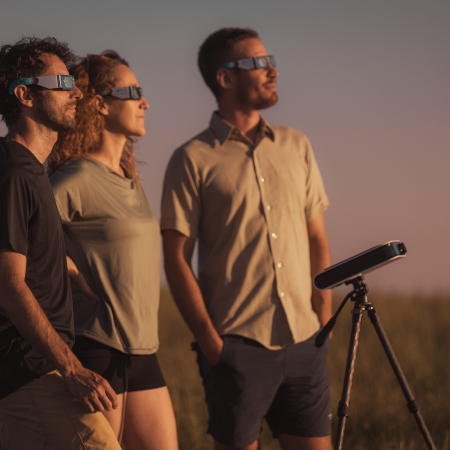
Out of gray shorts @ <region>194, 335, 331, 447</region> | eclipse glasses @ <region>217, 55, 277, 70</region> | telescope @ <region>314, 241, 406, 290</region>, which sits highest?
eclipse glasses @ <region>217, 55, 277, 70</region>

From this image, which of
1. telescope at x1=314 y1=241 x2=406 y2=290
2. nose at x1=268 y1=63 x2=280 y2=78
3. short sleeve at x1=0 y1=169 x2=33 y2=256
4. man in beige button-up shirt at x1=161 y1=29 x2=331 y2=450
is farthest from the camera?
nose at x1=268 y1=63 x2=280 y2=78

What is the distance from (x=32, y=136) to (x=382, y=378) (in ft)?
22.8

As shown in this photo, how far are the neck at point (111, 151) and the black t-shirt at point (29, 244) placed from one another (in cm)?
84

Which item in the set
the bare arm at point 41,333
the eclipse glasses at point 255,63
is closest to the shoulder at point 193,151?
the eclipse glasses at point 255,63

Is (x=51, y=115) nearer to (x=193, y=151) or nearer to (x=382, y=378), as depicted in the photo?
(x=193, y=151)

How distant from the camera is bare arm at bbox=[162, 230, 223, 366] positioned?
2852mm

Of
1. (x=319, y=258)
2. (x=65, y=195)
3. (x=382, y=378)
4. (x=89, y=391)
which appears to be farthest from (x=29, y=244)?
(x=382, y=378)

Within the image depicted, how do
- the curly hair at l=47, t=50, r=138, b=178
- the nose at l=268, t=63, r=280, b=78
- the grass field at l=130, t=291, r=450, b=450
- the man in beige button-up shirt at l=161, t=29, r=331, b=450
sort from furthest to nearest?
the grass field at l=130, t=291, r=450, b=450 < the nose at l=268, t=63, r=280, b=78 < the man in beige button-up shirt at l=161, t=29, r=331, b=450 < the curly hair at l=47, t=50, r=138, b=178

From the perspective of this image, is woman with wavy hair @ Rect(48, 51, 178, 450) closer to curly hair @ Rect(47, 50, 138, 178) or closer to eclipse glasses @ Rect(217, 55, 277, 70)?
curly hair @ Rect(47, 50, 138, 178)

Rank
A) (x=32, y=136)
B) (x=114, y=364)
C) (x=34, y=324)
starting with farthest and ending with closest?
(x=114, y=364) < (x=32, y=136) < (x=34, y=324)

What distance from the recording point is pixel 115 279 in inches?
102

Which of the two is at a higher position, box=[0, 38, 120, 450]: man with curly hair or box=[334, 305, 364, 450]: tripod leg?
box=[0, 38, 120, 450]: man with curly hair

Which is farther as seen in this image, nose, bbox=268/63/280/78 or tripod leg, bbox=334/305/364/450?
nose, bbox=268/63/280/78

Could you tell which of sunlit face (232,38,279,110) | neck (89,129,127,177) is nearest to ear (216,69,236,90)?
sunlit face (232,38,279,110)
